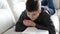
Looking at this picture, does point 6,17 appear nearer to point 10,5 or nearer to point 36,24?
point 10,5

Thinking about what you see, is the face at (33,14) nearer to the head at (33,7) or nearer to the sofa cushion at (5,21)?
the head at (33,7)

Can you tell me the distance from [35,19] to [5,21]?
0.36 metres

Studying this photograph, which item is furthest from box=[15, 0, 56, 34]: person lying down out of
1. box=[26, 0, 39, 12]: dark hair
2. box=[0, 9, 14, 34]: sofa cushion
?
box=[0, 9, 14, 34]: sofa cushion

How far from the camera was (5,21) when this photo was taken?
1.29m

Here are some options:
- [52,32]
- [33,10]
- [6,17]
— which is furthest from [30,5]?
[6,17]

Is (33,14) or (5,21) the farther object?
(5,21)

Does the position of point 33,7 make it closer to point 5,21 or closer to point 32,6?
point 32,6

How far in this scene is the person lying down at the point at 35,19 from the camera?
1.05 metres

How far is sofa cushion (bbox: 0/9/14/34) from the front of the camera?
1219mm

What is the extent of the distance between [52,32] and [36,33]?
0.18 meters

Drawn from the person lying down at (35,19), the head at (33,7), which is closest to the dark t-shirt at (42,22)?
the person lying down at (35,19)

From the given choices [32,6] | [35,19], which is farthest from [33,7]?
[35,19]

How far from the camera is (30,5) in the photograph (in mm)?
1056

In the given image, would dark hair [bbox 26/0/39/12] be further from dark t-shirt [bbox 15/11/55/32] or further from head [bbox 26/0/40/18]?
dark t-shirt [bbox 15/11/55/32]
